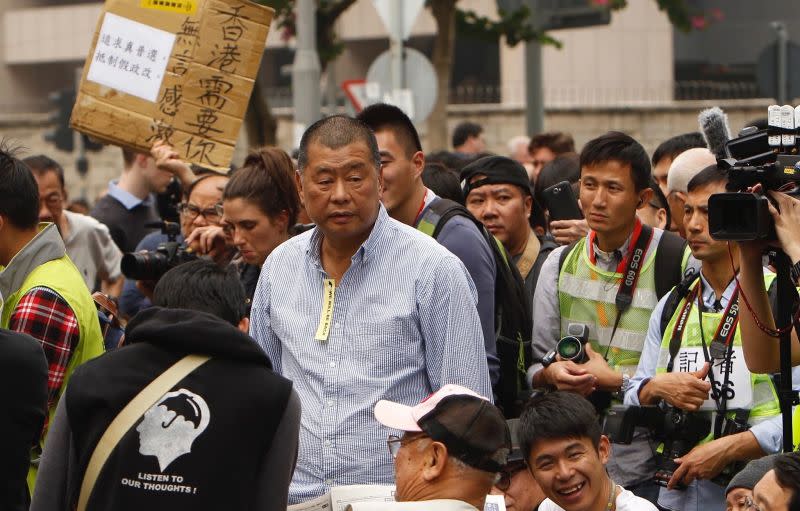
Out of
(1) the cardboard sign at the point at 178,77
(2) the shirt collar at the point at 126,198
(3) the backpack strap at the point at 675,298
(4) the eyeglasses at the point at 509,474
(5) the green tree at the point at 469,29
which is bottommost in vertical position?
(4) the eyeglasses at the point at 509,474

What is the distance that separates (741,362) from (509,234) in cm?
196

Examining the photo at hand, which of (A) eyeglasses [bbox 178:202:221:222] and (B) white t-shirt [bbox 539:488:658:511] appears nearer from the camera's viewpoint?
(B) white t-shirt [bbox 539:488:658:511]

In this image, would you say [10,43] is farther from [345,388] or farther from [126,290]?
[345,388]

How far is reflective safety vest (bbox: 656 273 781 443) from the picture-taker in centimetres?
532

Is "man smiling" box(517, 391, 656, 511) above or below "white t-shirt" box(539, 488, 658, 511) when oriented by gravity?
above

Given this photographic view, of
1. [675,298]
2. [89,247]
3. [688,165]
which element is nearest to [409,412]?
[675,298]

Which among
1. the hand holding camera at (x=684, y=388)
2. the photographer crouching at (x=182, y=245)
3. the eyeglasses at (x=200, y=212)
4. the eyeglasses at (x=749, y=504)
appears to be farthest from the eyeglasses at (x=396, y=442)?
the eyeglasses at (x=200, y=212)

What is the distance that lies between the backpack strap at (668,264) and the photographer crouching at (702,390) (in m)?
0.18

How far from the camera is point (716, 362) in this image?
17.7ft

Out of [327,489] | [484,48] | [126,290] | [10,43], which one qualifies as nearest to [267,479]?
[327,489]

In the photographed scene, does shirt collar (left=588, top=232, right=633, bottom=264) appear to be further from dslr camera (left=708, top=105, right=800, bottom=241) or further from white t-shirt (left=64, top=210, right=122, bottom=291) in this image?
white t-shirt (left=64, top=210, right=122, bottom=291)

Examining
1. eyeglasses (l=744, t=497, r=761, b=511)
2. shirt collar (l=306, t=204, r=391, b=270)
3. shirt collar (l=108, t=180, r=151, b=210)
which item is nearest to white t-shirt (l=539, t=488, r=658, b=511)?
eyeglasses (l=744, t=497, r=761, b=511)

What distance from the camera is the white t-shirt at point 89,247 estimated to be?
28.8 ft

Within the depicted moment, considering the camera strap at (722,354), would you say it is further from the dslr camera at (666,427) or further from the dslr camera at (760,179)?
the dslr camera at (760,179)
